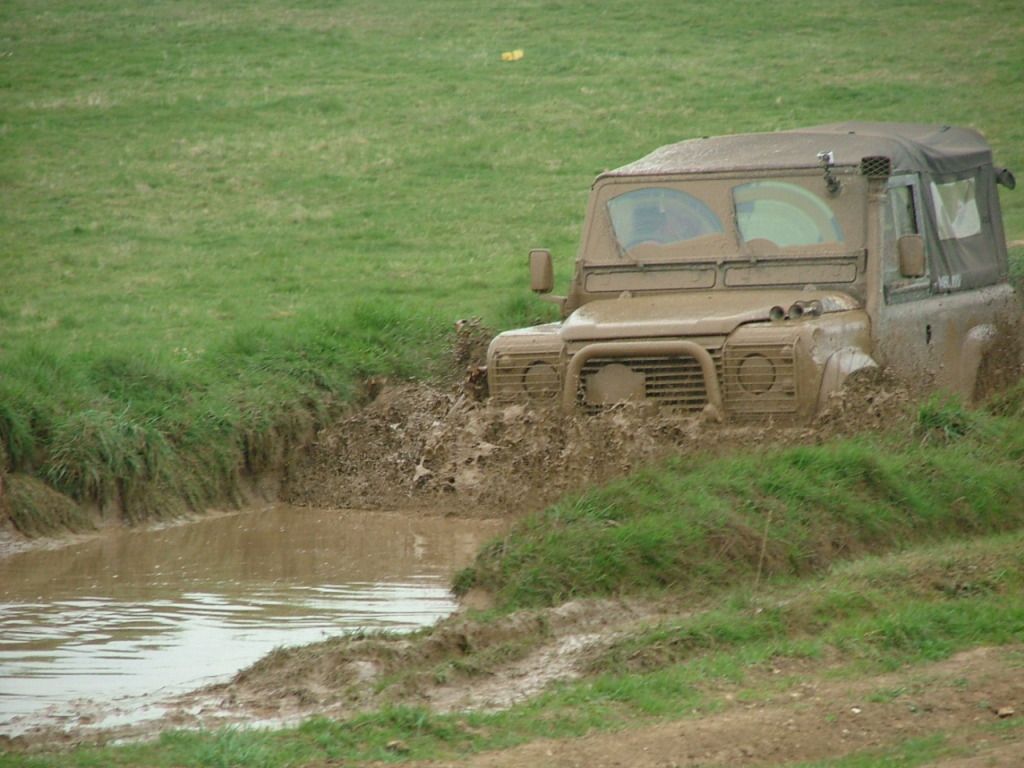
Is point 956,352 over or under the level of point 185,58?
under

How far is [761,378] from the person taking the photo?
30.8 ft

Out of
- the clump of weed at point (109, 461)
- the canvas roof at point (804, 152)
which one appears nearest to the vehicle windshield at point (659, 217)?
the canvas roof at point (804, 152)

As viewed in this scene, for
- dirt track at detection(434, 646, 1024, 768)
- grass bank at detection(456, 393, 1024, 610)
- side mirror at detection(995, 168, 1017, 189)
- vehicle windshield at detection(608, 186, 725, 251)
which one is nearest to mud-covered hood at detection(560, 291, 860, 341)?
vehicle windshield at detection(608, 186, 725, 251)

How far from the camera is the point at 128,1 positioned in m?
33.1

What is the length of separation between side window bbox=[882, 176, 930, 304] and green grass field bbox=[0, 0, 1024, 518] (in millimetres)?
3969

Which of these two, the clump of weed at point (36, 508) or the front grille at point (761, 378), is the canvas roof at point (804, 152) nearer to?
the front grille at point (761, 378)

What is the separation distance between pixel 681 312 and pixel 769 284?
0.80 metres

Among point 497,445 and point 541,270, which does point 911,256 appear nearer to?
point 541,270

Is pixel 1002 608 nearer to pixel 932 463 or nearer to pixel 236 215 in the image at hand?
pixel 932 463

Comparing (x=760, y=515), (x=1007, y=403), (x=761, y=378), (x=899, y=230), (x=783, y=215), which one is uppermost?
(x=783, y=215)

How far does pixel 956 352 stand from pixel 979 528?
238cm

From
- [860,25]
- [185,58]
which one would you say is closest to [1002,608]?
[185,58]

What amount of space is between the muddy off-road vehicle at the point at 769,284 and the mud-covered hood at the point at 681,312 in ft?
0.04

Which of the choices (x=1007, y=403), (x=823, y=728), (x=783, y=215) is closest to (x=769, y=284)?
(x=783, y=215)
